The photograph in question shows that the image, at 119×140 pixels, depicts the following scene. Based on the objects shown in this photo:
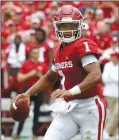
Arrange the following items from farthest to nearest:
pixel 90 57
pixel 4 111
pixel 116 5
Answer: pixel 116 5, pixel 4 111, pixel 90 57

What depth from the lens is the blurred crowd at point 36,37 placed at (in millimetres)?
10203

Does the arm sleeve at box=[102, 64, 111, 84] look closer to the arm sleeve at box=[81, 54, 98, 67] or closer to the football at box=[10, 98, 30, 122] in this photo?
the football at box=[10, 98, 30, 122]

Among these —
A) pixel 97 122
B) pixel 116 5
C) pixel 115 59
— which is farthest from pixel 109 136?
pixel 97 122

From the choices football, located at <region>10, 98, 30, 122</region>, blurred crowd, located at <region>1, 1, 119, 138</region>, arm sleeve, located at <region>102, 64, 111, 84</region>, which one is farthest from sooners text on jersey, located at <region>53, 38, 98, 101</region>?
arm sleeve, located at <region>102, 64, 111, 84</region>

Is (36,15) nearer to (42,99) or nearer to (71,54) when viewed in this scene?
(42,99)

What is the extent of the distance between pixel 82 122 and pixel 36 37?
597 centimetres

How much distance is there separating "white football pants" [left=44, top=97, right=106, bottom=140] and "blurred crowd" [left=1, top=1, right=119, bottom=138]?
13.1 feet

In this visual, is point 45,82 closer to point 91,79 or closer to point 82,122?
point 82,122

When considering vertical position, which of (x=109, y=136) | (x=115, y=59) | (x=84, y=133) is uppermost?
(x=84, y=133)

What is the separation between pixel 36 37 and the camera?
11.2 metres

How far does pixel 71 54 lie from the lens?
526 centimetres

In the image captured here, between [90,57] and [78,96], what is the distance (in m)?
0.40

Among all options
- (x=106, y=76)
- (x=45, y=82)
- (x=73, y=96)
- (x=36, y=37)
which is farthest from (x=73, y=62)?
(x=36, y=37)

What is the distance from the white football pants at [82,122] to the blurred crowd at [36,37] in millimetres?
4001
